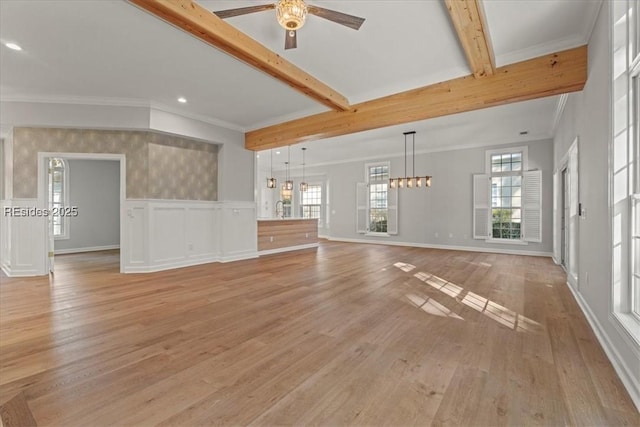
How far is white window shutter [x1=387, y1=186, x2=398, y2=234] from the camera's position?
919 centimetres

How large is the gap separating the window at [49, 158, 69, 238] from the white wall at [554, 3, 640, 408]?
34.2ft

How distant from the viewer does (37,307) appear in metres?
3.30

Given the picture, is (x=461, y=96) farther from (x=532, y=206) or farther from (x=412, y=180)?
(x=532, y=206)

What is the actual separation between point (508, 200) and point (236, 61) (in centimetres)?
725

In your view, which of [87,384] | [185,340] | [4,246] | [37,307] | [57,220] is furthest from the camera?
[57,220]

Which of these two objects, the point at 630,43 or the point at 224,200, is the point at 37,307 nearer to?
the point at 224,200

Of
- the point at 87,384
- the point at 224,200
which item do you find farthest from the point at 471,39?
the point at 224,200

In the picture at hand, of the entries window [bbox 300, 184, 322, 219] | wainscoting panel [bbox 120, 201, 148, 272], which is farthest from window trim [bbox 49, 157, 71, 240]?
window [bbox 300, 184, 322, 219]

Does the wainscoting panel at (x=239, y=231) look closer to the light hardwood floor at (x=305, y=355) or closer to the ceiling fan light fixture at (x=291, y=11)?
the light hardwood floor at (x=305, y=355)

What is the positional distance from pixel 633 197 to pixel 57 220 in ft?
34.9

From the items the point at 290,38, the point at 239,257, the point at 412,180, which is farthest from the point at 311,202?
the point at 290,38

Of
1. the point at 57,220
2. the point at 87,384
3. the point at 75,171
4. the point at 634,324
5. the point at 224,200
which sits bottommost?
the point at 87,384

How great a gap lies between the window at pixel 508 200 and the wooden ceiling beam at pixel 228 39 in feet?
18.6

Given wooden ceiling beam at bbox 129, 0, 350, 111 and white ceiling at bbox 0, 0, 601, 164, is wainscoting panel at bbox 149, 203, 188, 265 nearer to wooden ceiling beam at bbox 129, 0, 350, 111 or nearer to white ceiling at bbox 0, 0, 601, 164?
white ceiling at bbox 0, 0, 601, 164
